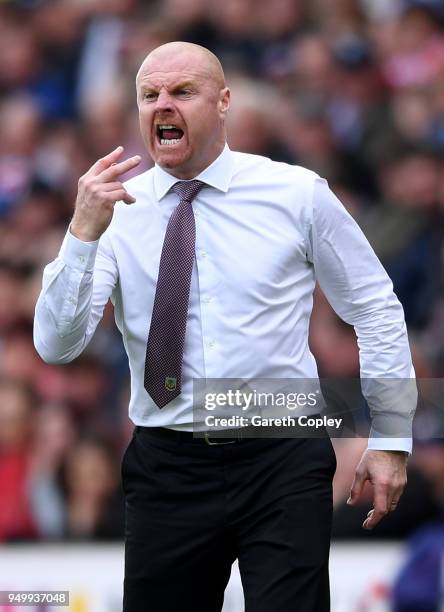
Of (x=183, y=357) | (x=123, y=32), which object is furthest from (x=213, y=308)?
(x=123, y=32)

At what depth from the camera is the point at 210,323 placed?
3.56 metres

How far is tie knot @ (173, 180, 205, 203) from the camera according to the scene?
3.68m

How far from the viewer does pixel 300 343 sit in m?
3.60

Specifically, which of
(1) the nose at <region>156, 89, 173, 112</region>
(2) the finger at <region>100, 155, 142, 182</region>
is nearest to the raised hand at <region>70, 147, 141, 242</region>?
(2) the finger at <region>100, 155, 142, 182</region>

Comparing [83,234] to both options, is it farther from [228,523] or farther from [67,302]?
[228,523]

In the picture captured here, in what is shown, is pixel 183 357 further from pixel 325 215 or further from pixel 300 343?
pixel 325 215

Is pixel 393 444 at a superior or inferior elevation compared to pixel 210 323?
inferior

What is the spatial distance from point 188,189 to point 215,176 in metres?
0.09

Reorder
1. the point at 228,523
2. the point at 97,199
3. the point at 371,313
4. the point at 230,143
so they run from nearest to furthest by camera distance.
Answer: the point at 97,199, the point at 228,523, the point at 371,313, the point at 230,143

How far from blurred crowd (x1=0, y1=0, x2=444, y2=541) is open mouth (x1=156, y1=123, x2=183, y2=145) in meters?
2.38

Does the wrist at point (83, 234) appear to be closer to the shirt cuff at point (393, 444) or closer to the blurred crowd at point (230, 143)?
the shirt cuff at point (393, 444)

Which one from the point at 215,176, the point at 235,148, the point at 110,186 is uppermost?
the point at 235,148

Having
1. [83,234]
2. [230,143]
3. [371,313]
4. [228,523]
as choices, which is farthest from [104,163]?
[230,143]

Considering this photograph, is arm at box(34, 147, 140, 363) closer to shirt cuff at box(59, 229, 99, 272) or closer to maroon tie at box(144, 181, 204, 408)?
shirt cuff at box(59, 229, 99, 272)
